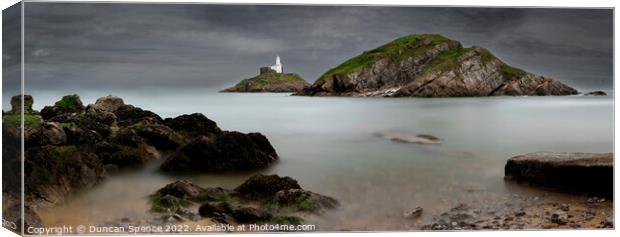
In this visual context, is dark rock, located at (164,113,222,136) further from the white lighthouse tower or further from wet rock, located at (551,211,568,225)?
wet rock, located at (551,211,568,225)

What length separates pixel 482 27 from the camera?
10.8m

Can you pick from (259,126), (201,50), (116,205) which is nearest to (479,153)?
(259,126)

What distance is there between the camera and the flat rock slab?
10.6m

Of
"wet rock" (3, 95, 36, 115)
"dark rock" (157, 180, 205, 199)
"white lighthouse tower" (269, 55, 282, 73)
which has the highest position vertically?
"white lighthouse tower" (269, 55, 282, 73)

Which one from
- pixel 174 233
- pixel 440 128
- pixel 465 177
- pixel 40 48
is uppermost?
pixel 40 48

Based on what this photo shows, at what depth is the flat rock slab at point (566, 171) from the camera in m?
10.6

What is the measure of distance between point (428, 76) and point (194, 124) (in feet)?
12.4

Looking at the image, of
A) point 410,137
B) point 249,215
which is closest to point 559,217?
point 410,137

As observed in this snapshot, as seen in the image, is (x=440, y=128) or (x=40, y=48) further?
(x=440, y=128)

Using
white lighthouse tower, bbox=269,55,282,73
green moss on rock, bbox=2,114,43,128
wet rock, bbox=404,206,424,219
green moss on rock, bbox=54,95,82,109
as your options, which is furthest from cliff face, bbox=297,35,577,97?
green moss on rock, bbox=2,114,43,128

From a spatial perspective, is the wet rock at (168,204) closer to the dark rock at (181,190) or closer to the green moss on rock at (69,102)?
the dark rock at (181,190)

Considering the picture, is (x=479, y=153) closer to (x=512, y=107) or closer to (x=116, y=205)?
(x=512, y=107)

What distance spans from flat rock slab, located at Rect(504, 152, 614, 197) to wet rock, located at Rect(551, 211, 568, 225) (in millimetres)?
381

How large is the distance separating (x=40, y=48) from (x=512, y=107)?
7.15 meters
